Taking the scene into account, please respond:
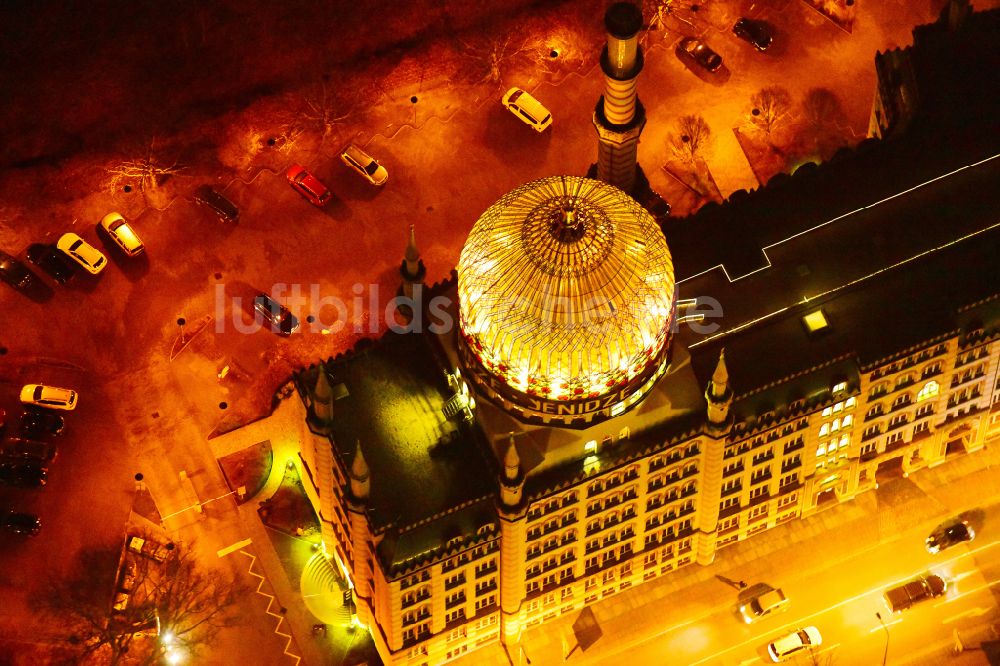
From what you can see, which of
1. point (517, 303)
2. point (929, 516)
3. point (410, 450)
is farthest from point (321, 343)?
point (929, 516)

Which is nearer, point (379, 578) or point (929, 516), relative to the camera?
point (379, 578)

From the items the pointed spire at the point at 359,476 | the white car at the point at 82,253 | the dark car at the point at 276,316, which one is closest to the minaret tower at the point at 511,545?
the pointed spire at the point at 359,476

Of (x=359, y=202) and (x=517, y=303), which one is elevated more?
(x=359, y=202)

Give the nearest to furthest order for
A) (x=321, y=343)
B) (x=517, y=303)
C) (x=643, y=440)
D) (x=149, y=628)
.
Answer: (x=517, y=303), (x=643, y=440), (x=149, y=628), (x=321, y=343)

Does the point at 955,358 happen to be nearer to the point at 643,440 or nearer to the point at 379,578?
the point at 643,440

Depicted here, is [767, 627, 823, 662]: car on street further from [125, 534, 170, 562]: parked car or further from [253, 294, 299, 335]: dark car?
[125, 534, 170, 562]: parked car

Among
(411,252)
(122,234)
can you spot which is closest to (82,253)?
(122,234)

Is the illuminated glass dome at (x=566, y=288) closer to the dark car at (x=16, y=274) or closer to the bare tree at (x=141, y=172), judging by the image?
the bare tree at (x=141, y=172)
